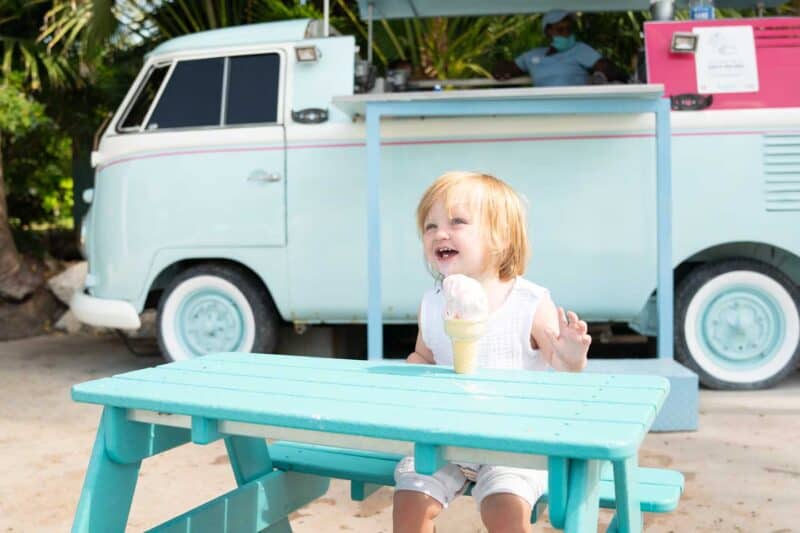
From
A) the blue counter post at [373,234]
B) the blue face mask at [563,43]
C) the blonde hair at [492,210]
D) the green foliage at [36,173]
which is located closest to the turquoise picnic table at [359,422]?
the blonde hair at [492,210]

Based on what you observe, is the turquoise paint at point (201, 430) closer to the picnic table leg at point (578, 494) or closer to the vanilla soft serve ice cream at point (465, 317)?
the vanilla soft serve ice cream at point (465, 317)

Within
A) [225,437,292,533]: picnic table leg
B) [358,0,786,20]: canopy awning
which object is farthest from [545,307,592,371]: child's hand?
[358,0,786,20]: canopy awning

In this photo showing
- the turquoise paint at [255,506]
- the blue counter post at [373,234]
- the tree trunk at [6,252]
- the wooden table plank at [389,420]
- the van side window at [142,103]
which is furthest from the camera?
the tree trunk at [6,252]

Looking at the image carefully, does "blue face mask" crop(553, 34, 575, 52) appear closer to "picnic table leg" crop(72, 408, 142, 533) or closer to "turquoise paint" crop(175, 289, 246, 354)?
"turquoise paint" crop(175, 289, 246, 354)

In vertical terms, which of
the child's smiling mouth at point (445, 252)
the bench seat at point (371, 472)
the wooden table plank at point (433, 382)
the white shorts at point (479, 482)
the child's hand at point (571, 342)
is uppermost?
the child's smiling mouth at point (445, 252)

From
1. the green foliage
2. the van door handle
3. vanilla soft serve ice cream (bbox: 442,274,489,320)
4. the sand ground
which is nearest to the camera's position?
vanilla soft serve ice cream (bbox: 442,274,489,320)

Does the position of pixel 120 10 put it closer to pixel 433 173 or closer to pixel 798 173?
pixel 433 173

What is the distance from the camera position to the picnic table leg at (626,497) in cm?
197

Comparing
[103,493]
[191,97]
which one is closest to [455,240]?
[103,493]

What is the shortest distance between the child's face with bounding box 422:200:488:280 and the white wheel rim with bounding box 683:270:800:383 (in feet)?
10.8

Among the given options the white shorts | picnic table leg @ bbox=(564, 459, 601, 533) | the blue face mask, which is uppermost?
the blue face mask

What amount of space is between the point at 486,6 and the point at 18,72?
517 cm

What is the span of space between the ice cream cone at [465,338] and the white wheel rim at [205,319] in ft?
11.9

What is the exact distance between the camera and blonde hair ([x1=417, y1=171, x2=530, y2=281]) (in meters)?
2.43
